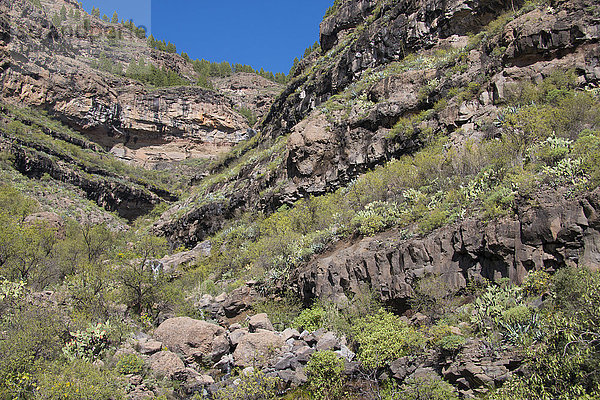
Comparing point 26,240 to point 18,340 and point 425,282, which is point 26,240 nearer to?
point 18,340

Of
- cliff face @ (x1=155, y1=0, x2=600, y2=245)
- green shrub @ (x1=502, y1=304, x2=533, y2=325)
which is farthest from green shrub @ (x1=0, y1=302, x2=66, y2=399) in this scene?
cliff face @ (x1=155, y1=0, x2=600, y2=245)

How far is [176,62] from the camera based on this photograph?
104m

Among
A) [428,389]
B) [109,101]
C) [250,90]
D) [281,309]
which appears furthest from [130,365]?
[250,90]

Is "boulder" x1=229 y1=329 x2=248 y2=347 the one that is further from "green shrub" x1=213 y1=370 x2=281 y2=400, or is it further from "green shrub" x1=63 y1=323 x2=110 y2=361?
"green shrub" x1=63 y1=323 x2=110 y2=361

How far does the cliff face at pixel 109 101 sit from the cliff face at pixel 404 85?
3290cm

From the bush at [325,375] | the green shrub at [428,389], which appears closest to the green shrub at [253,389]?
the bush at [325,375]

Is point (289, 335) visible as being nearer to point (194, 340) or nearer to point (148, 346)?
point (194, 340)

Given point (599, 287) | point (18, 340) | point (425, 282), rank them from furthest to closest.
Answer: point (425, 282), point (18, 340), point (599, 287)

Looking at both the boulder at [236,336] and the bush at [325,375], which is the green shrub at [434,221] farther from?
the boulder at [236,336]

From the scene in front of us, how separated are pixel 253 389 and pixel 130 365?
328 cm

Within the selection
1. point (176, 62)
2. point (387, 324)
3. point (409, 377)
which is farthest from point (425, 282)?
point (176, 62)

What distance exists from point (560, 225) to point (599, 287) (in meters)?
3.83

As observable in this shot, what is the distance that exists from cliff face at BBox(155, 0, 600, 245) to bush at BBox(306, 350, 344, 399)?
1373 cm

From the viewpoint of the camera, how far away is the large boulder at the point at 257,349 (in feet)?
33.9
